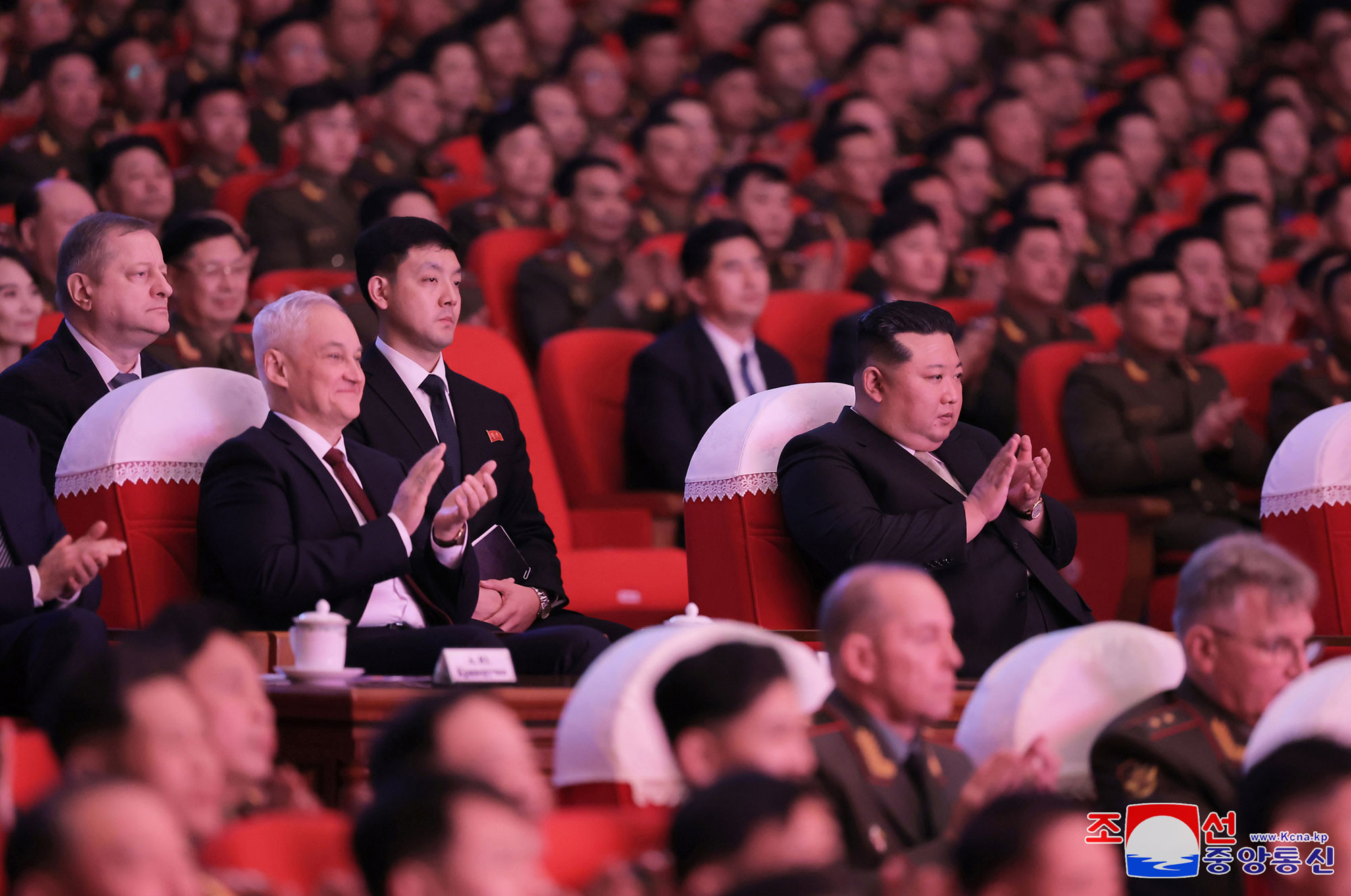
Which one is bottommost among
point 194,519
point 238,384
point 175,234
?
point 194,519

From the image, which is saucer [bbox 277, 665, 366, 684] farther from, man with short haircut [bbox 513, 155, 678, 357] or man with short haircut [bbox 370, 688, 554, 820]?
man with short haircut [bbox 513, 155, 678, 357]

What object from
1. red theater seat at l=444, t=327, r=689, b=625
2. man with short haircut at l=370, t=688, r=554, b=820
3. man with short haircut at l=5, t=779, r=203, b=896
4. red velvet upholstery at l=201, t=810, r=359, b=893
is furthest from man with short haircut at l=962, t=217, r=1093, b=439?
man with short haircut at l=5, t=779, r=203, b=896

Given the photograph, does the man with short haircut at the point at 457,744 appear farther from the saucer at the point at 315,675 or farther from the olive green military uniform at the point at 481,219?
the olive green military uniform at the point at 481,219

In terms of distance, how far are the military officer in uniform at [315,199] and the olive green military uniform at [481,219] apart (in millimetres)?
286

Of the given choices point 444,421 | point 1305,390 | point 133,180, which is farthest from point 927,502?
point 133,180

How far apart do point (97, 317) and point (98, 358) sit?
0.22 ft

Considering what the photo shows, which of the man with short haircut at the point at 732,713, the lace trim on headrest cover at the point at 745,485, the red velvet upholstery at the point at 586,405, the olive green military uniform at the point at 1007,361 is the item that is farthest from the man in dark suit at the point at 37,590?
the olive green military uniform at the point at 1007,361

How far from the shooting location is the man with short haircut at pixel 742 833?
149cm

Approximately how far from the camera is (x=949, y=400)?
3092 mm

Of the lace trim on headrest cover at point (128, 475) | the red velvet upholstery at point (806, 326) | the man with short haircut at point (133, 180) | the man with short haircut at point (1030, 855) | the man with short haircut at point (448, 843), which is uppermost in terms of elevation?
the man with short haircut at point (133, 180)

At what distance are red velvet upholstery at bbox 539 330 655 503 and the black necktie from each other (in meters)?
0.76

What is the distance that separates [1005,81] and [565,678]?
5.47m

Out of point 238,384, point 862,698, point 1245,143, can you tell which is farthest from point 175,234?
point 1245,143

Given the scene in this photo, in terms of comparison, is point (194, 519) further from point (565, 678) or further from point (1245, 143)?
point (1245, 143)
